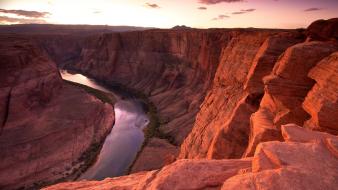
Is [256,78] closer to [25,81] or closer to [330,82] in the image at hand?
[330,82]

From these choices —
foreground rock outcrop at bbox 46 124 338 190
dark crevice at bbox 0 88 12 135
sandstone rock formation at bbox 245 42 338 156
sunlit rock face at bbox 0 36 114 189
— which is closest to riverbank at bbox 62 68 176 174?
sunlit rock face at bbox 0 36 114 189

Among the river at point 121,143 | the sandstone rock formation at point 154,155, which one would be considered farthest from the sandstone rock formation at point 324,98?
the river at point 121,143

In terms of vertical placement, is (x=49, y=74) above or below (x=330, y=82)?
below

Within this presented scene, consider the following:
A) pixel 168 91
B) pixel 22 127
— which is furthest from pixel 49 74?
pixel 168 91

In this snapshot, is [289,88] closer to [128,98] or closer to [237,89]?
[237,89]

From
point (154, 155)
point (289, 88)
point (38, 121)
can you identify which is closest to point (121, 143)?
point (154, 155)

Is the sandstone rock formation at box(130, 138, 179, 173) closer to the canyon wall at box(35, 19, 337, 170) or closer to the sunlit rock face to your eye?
the canyon wall at box(35, 19, 337, 170)
